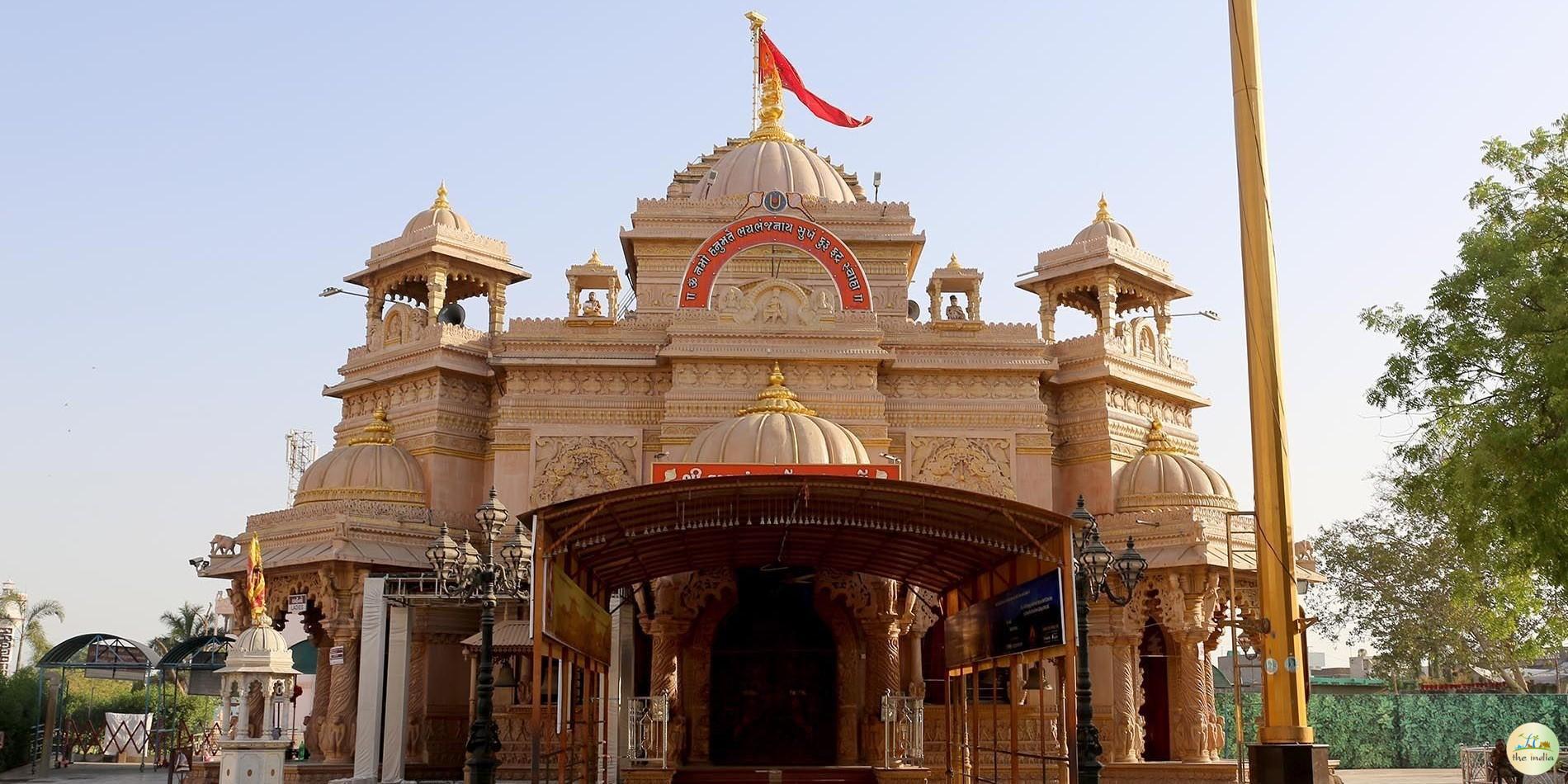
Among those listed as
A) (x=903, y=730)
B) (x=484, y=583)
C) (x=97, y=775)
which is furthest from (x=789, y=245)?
(x=97, y=775)

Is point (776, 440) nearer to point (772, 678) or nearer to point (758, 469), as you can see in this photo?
point (758, 469)

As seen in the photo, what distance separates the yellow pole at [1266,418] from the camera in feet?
52.8

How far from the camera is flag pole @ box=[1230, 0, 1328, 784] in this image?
628 inches

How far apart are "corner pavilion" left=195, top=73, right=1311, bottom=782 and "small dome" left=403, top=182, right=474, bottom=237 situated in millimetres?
160

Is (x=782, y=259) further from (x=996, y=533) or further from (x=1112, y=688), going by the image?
(x=996, y=533)

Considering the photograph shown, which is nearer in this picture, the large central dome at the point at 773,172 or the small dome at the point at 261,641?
the small dome at the point at 261,641

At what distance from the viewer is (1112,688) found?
88.4 ft

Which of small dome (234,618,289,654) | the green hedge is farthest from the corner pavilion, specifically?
the green hedge

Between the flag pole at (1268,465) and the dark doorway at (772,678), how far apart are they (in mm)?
10799

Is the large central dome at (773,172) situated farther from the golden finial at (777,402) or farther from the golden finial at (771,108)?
the golden finial at (777,402)

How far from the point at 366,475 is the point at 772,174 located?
40.1ft

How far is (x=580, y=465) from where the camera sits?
1169 inches

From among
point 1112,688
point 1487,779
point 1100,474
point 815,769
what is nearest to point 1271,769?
point 815,769

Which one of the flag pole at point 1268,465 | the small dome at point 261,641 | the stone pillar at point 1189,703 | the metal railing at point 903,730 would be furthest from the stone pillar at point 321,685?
the flag pole at point 1268,465
